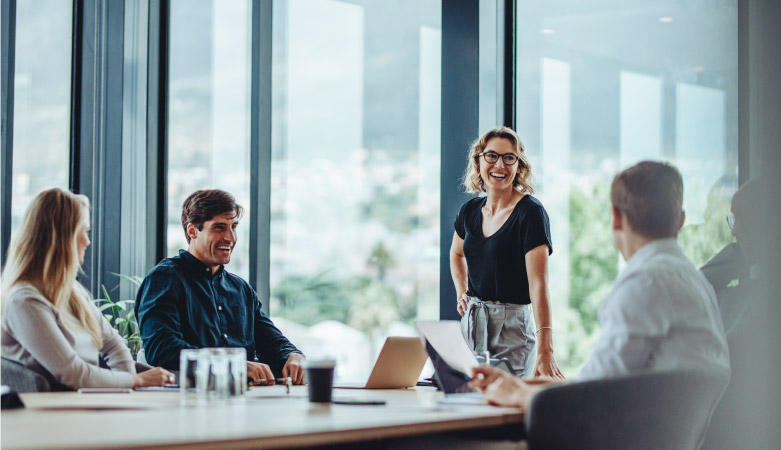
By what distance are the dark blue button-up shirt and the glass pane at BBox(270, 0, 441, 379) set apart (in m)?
2.10

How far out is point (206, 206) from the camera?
3.11m

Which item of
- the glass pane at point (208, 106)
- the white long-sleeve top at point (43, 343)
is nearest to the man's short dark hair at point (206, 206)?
the white long-sleeve top at point (43, 343)

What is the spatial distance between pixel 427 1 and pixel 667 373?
3952 millimetres

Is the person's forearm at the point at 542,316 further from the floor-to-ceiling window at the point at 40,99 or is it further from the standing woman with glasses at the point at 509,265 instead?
the floor-to-ceiling window at the point at 40,99

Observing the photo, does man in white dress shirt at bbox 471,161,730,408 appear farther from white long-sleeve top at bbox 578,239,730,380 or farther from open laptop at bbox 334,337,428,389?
open laptop at bbox 334,337,428,389

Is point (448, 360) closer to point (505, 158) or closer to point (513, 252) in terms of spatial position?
point (513, 252)

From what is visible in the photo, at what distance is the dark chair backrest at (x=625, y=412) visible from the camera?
5.32 ft

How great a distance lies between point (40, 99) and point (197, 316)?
7.69 ft

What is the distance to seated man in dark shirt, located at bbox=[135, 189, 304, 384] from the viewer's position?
→ 291cm

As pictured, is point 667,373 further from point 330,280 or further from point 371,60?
point 330,280

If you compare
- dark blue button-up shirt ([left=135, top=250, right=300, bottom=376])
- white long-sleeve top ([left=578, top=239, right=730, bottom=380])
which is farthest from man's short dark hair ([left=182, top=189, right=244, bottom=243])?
white long-sleeve top ([left=578, top=239, right=730, bottom=380])

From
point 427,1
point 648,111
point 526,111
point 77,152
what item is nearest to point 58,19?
point 77,152

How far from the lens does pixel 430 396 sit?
223 centimetres

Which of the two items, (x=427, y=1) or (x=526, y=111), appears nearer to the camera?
(x=526, y=111)
